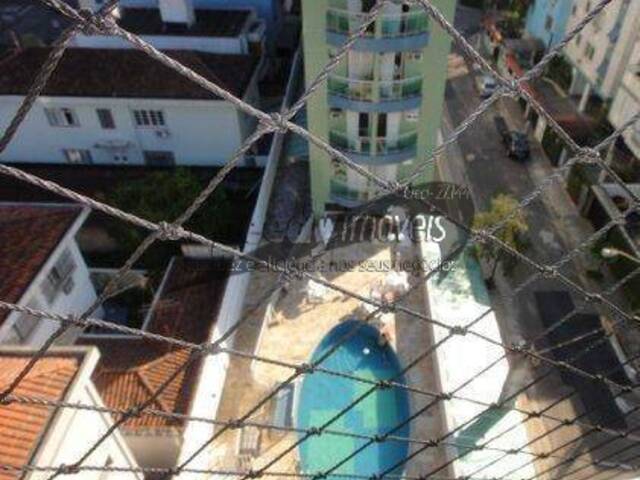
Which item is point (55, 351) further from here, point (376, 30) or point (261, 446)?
point (376, 30)

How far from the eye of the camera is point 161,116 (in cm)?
1217

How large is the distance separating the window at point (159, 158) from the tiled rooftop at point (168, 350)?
11.8ft

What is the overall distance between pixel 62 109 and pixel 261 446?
854 cm

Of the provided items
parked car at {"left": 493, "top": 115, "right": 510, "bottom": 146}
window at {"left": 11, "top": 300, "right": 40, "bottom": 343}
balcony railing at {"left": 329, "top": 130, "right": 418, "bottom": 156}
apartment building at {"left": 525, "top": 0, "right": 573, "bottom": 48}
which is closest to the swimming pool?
balcony railing at {"left": 329, "top": 130, "right": 418, "bottom": 156}

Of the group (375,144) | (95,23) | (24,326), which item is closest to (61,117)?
(24,326)

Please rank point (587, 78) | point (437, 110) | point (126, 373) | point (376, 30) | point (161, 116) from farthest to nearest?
1. point (587, 78)
2. point (161, 116)
3. point (437, 110)
4. point (376, 30)
5. point (126, 373)

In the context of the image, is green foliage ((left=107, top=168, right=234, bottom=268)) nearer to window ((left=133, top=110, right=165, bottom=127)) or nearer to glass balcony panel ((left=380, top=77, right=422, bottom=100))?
window ((left=133, top=110, right=165, bottom=127))

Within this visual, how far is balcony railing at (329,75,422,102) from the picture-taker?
9867 millimetres

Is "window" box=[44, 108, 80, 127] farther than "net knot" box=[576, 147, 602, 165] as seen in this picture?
Yes

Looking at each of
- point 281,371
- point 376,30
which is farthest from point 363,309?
point 376,30

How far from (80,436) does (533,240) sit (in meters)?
9.93

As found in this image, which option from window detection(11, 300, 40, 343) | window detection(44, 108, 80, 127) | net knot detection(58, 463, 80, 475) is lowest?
net knot detection(58, 463, 80, 475)

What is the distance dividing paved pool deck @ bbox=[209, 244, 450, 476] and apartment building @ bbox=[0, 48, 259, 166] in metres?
3.67

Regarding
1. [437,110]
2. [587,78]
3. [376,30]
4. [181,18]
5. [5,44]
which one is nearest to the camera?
[376,30]
